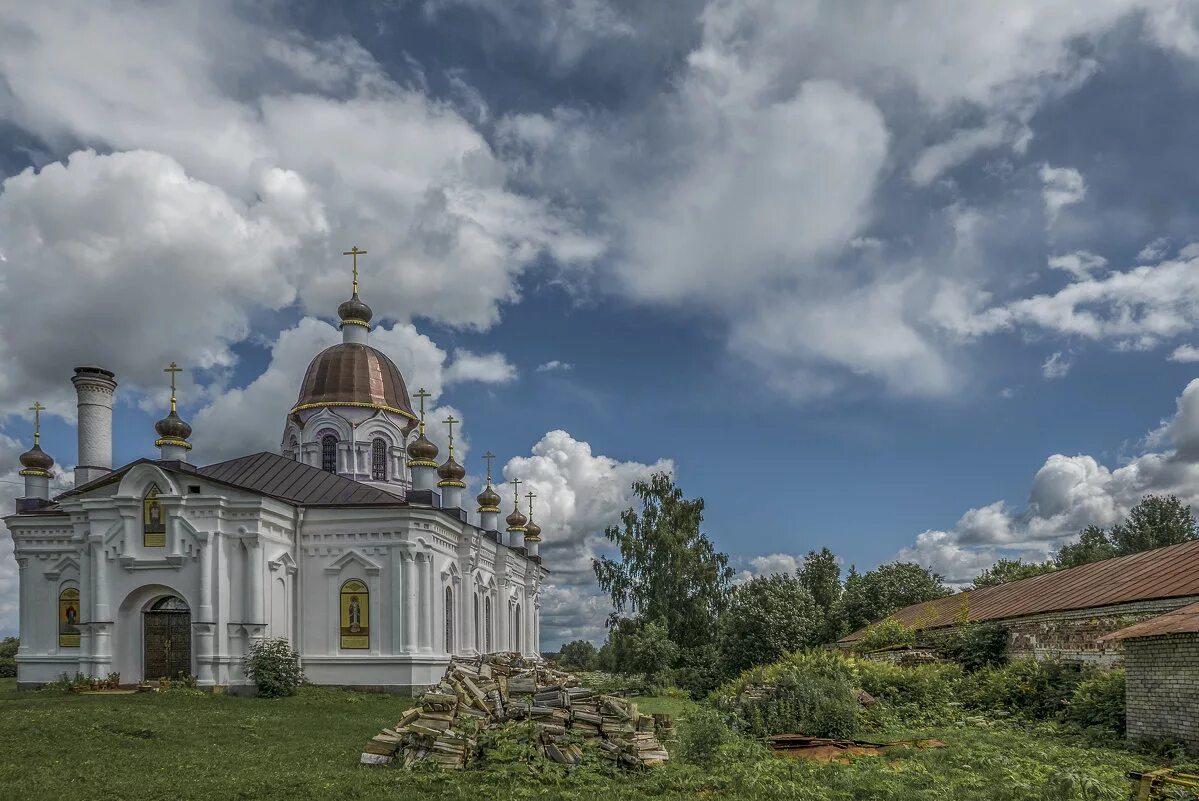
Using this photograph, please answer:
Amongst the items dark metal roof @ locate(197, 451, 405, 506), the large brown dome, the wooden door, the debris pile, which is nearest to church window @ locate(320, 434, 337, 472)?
the large brown dome

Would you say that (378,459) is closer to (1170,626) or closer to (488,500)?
(488,500)

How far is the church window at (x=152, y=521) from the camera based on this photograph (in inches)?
1004

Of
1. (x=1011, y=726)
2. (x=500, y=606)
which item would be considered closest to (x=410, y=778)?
(x=1011, y=726)

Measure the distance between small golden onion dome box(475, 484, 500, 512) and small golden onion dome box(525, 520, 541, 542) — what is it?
9.58 metres

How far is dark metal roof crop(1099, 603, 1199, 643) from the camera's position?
1336 centimetres

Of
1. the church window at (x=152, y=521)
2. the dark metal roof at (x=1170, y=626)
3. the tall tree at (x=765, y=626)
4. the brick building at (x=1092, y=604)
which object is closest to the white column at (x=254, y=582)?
the church window at (x=152, y=521)

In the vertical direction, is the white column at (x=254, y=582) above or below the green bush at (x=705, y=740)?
above

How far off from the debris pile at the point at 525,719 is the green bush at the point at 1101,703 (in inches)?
294

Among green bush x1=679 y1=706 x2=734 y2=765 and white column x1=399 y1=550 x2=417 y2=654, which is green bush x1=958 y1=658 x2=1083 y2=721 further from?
white column x1=399 y1=550 x2=417 y2=654

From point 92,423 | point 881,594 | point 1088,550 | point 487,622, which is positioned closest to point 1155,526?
point 1088,550

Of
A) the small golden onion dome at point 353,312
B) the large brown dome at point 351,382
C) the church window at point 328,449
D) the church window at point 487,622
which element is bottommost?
the church window at point 487,622

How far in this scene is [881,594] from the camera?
3738 centimetres

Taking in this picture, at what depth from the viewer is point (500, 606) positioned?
131ft

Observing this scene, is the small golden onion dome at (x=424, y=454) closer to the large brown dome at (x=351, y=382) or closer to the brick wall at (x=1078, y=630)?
the large brown dome at (x=351, y=382)
